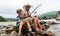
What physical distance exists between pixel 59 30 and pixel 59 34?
33 centimetres

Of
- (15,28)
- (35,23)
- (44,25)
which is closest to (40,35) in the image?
(35,23)

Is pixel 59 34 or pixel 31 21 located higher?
pixel 31 21

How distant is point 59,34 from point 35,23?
582mm

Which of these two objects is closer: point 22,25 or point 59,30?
point 22,25

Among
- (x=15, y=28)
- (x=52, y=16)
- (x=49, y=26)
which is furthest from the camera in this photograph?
(x=49, y=26)

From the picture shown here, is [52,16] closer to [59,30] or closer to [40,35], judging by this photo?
[59,30]

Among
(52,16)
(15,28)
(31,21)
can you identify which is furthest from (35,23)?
(52,16)

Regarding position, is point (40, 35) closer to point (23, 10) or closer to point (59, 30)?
point (23, 10)

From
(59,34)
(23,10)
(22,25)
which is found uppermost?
(23,10)

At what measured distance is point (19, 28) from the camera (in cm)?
292

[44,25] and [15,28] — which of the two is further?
[44,25]

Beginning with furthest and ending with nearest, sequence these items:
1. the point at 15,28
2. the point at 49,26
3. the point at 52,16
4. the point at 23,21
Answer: the point at 49,26, the point at 52,16, the point at 15,28, the point at 23,21

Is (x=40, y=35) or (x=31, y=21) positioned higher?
(x=31, y=21)

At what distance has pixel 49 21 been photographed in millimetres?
3689
